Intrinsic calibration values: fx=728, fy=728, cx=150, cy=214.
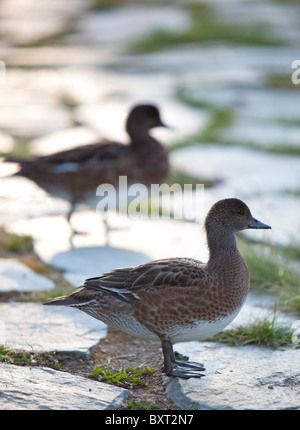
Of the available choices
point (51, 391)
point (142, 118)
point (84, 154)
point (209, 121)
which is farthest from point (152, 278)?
point (209, 121)

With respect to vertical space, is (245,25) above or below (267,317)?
above

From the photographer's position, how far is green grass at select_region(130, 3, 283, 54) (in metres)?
12.9

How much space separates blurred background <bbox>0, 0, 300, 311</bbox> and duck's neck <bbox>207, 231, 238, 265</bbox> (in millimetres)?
594

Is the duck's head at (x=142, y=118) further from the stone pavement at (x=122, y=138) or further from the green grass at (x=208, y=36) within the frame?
the green grass at (x=208, y=36)

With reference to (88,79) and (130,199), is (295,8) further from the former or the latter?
(130,199)

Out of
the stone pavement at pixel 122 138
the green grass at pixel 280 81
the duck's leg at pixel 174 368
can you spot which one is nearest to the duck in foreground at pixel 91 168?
the stone pavement at pixel 122 138

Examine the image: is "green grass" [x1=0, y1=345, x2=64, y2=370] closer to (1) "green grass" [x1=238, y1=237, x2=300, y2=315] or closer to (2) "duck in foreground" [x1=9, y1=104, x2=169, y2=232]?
(1) "green grass" [x1=238, y1=237, x2=300, y2=315]

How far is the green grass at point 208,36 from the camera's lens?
12.9 m

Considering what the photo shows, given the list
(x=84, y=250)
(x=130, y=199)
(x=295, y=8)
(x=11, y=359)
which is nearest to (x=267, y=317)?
(x=11, y=359)

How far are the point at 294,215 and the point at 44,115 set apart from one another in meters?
4.32

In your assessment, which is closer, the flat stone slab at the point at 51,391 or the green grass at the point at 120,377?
the flat stone slab at the point at 51,391

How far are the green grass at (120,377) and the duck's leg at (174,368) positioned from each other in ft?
0.41

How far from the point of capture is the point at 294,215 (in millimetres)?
5305

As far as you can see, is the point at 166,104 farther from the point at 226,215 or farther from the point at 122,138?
the point at 226,215
